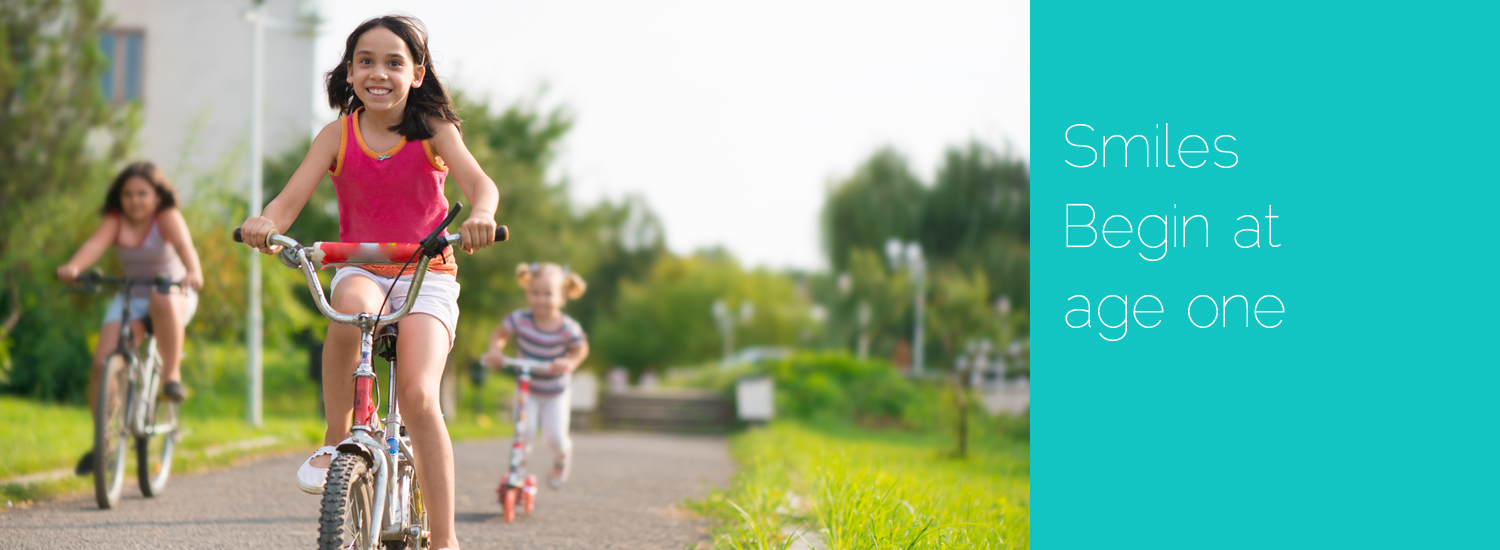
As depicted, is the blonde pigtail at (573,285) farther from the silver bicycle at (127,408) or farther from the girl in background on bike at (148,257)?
the silver bicycle at (127,408)

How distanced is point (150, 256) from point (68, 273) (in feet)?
1.85

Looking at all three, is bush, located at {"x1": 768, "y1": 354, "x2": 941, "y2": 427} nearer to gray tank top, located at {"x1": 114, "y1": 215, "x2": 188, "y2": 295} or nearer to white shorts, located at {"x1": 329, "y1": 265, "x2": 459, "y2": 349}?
gray tank top, located at {"x1": 114, "y1": 215, "x2": 188, "y2": 295}

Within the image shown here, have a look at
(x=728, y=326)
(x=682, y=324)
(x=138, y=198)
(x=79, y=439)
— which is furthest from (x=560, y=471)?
(x=682, y=324)

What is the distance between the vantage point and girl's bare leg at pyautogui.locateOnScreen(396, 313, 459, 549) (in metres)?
3.03

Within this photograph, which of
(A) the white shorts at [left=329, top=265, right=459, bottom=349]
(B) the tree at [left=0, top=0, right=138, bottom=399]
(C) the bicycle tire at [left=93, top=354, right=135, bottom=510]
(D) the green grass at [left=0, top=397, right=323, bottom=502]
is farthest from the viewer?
(B) the tree at [left=0, top=0, right=138, bottom=399]

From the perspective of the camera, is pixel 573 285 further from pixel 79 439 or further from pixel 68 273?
pixel 79 439

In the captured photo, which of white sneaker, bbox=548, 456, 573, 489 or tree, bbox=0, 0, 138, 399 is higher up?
tree, bbox=0, 0, 138, 399

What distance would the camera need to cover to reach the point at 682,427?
2138 cm

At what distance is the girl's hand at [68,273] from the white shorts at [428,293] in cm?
280


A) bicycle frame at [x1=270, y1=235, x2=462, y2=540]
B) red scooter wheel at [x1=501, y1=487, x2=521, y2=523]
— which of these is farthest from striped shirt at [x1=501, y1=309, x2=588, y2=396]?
bicycle frame at [x1=270, y1=235, x2=462, y2=540]

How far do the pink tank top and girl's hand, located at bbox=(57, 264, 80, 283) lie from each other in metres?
2.74
